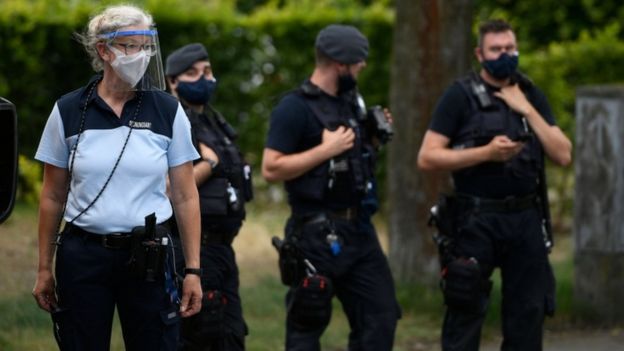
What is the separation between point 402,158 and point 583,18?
867cm

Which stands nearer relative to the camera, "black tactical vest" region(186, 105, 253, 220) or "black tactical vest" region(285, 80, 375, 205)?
"black tactical vest" region(186, 105, 253, 220)

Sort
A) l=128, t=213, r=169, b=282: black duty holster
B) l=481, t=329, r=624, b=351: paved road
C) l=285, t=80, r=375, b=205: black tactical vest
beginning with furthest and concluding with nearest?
l=481, t=329, r=624, b=351: paved road
l=285, t=80, r=375, b=205: black tactical vest
l=128, t=213, r=169, b=282: black duty holster

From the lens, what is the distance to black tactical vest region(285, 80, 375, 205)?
713cm

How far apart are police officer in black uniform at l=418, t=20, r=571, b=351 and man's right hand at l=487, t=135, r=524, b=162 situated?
13 centimetres

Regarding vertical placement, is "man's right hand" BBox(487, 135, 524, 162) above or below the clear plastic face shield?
below

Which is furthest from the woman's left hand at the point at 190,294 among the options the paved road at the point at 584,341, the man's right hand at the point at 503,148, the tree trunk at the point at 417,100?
the tree trunk at the point at 417,100

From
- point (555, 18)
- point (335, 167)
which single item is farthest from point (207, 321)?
point (555, 18)

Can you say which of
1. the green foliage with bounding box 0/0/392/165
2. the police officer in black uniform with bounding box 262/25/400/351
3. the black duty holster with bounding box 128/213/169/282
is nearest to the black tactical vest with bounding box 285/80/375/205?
the police officer in black uniform with bounding box 262/25/400/351

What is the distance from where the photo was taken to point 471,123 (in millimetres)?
7348

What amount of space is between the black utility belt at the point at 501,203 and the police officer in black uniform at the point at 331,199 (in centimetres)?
55

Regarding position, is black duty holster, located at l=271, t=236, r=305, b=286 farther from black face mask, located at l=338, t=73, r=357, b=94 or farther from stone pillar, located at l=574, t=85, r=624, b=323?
stone pillar, located at l=574, t=85, r=624, b=323

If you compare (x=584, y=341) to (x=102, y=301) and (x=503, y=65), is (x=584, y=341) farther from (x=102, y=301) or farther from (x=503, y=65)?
(x=102, y=301)

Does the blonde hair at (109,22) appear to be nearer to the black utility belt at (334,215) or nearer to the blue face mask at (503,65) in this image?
the black utility belt at (334,215)

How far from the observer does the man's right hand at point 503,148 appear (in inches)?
279
